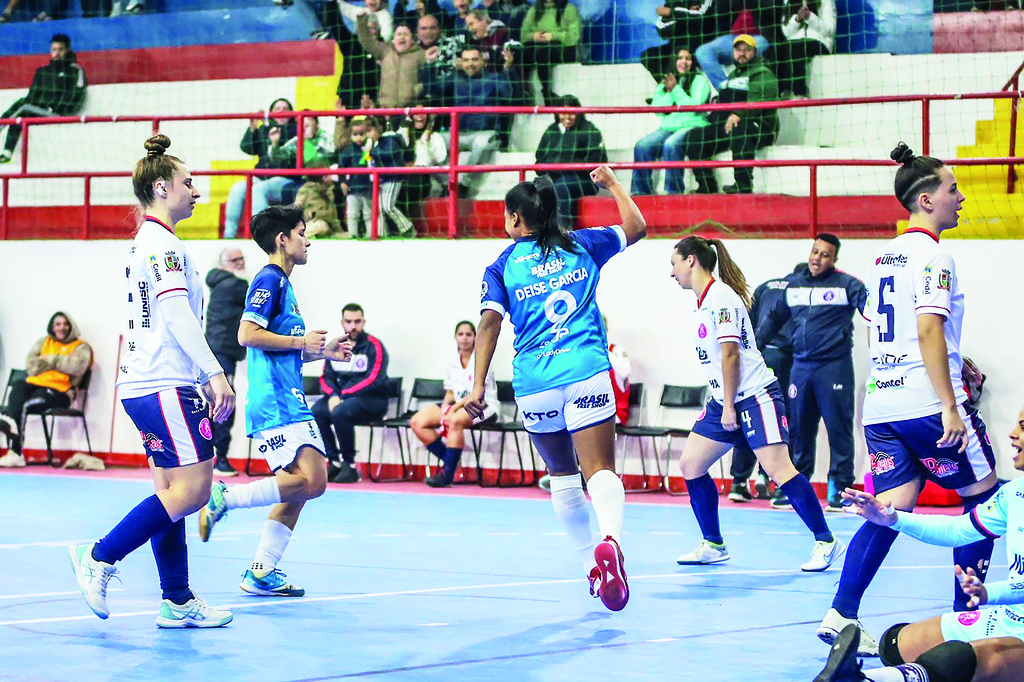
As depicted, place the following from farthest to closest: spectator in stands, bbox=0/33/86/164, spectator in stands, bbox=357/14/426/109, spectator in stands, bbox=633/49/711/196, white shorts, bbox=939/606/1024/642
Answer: spectator in stands, bbox=0/33/86/164, spectator in stands, bbox=357/14/426/109, spectator in stands, bbox=633/49/711/196, white shorts, bbox=939/606/1024/642

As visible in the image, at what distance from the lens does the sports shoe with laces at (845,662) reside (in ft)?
14.6

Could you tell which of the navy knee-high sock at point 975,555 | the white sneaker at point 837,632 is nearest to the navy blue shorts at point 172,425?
the white sneaker at point 837,632

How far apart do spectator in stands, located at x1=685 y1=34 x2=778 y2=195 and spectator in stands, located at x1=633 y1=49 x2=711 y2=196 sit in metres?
0.19

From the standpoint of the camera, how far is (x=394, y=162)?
15.2 meters

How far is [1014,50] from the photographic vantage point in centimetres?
1491

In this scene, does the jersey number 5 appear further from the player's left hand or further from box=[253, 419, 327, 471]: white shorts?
box=[253, 419, 327, 471]: white shorts

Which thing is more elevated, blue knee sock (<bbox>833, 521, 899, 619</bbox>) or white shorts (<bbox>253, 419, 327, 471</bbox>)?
white shorts (<bbox>253, 419, 327, 471</bbox>)

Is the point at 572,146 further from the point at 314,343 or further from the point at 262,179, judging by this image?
the point at 314,343

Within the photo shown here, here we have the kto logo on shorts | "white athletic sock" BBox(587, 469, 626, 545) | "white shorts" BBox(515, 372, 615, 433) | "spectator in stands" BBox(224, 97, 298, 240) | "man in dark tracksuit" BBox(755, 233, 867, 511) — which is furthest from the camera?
"spectator in stands" BBox(224, 97, 298, 240)

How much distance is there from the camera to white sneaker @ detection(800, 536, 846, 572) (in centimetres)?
810

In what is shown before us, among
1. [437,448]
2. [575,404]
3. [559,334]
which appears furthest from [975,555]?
[437,448]

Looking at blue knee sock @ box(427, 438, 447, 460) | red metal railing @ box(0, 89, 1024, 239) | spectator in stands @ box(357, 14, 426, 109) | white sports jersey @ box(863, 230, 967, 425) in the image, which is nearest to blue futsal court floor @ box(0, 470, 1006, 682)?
white sports jersey @ box(863, 230, 967, 425)

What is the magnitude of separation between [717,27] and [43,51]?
36.0 ft

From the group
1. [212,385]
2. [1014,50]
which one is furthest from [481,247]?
[212,385]
